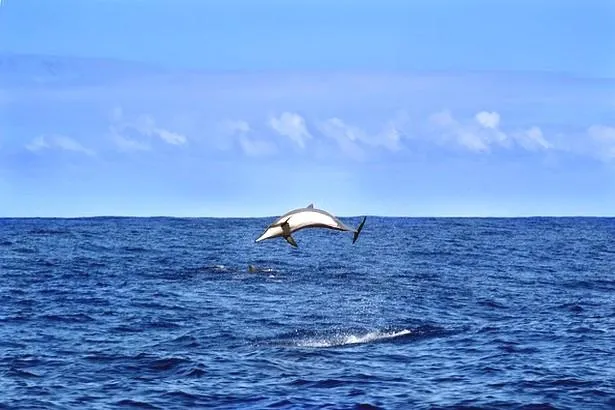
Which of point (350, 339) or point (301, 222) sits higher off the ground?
point (301, 222)

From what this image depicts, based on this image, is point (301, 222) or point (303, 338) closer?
point (301, 222)

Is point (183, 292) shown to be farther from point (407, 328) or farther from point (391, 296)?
point (407, 328)

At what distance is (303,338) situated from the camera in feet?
120

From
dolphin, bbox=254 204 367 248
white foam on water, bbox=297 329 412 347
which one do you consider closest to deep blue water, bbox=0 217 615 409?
white foam on water, bbox=297 329 412 347

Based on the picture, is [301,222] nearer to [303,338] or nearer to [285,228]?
[285,228]

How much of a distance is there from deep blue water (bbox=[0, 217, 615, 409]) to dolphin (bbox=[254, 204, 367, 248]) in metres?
10.00

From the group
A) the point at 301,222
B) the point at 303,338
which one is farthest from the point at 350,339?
the point at 301,222

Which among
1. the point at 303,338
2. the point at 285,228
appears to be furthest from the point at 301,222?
the point at 303,338

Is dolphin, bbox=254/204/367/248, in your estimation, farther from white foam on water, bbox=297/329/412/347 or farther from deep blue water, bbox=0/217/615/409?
white foam on water, bbox=297/329/412/347

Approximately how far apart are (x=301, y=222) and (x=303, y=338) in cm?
A: 2088

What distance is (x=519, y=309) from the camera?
154 ft

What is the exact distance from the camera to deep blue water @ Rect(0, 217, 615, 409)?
88.7 ft

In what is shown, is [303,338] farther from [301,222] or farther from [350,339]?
[301,222]

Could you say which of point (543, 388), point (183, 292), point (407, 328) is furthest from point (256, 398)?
point (183, 292)
